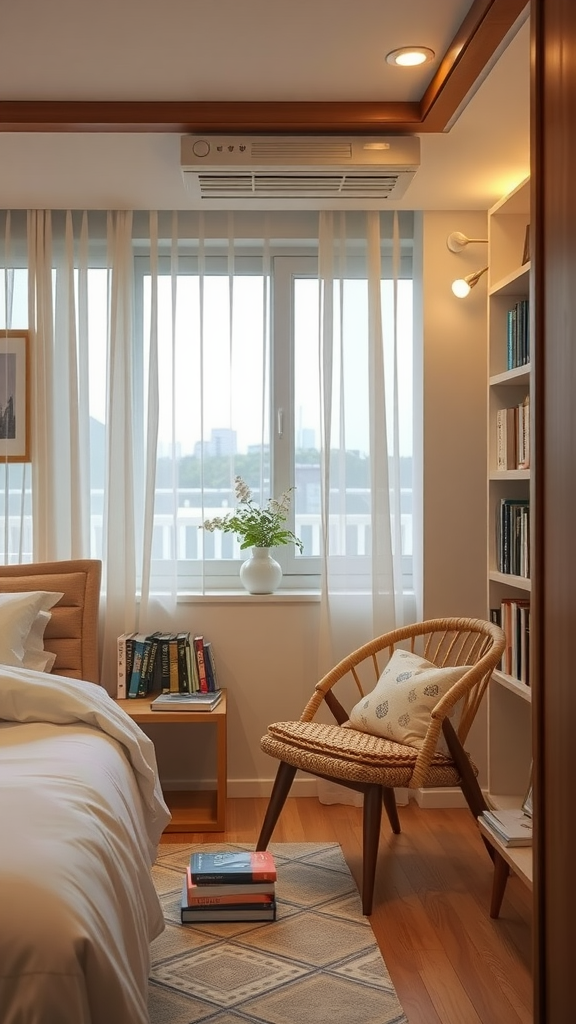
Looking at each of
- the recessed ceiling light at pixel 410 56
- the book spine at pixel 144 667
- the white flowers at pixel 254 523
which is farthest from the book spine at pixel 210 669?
the recessed ceiling light at pixel 410 56

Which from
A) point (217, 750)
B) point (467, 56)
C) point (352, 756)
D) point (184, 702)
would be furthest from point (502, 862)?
point (467, 56)

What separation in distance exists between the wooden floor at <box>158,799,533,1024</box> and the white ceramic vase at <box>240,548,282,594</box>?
0.91 m

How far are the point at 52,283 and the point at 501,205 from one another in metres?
1.88

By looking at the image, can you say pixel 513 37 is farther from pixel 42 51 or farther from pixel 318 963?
pixel 318 963

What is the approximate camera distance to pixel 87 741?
253 centimetres

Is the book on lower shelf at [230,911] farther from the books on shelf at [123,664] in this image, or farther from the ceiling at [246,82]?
Result: the ceiling at [246,82]

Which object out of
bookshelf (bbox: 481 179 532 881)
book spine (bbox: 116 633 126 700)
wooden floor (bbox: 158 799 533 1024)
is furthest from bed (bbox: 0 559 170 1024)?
bookshelf (bbox: 481 179 532 881)

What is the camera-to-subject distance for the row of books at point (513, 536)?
334 centimetres

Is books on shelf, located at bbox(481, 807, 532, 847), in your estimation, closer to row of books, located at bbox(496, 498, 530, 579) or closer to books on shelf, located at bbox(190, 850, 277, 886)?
books on shelf, located at bbox(190, 850, 277, 886)

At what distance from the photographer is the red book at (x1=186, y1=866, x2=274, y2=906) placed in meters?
2.82

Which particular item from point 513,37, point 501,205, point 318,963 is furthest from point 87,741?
point 501,205

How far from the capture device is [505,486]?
3717 millimetres

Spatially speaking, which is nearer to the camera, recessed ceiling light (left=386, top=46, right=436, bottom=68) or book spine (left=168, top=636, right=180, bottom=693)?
recessed ceiling light (left=386, top=46, right=436, bottom=68)

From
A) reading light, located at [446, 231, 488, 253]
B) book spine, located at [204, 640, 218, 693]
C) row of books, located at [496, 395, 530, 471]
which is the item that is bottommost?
book spine, located at [204, 640, 218, 693]
